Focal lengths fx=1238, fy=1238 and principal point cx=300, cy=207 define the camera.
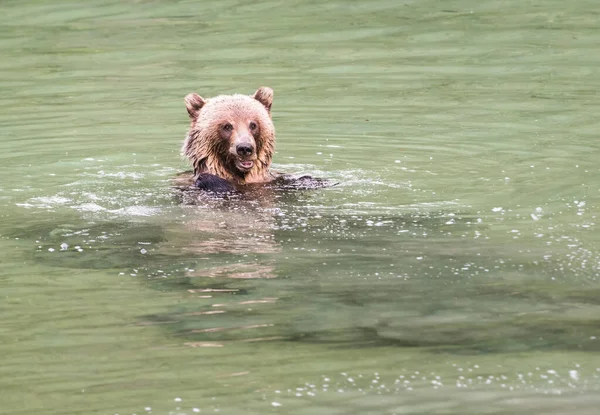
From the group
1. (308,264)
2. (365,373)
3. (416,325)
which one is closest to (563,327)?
(416,325)

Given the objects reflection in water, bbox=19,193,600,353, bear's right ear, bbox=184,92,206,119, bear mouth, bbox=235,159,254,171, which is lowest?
reflection in water, bbox=19,193,600,353

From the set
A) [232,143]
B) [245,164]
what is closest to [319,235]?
[245,164]

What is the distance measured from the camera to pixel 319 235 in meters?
7.98

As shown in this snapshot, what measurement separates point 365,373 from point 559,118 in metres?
A: 7.75

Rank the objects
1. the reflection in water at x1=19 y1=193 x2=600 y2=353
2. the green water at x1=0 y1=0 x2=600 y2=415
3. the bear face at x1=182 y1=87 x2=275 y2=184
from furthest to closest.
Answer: the bear face at x1=182 y1=87 x2=275 y2=184 → the reflection in water at x1=19 y1=193 x2=600 y2=353 → the green water at x1=0 y1=0 x2=600 y2=415

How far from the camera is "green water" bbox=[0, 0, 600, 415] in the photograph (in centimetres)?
529

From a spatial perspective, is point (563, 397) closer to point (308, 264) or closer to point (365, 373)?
point (365, 373)

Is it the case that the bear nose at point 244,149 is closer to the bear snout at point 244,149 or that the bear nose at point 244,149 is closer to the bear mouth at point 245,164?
the bear snout at point 244,149

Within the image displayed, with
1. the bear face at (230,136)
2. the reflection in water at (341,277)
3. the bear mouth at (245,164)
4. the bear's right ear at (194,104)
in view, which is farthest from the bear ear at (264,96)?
the reflection in water at (341,277)

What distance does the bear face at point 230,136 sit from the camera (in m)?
9.81

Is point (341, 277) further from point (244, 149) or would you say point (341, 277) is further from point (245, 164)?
point (245, 164)

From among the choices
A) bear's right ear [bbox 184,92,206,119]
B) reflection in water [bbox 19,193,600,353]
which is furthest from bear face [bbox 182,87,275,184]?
reflection in water [bbox 19,193,600,353]

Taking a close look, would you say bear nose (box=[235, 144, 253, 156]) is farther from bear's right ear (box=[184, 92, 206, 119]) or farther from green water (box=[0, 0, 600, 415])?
bear's right ear (box=[184, 92, 206, 119])

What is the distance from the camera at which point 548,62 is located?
612 inches
